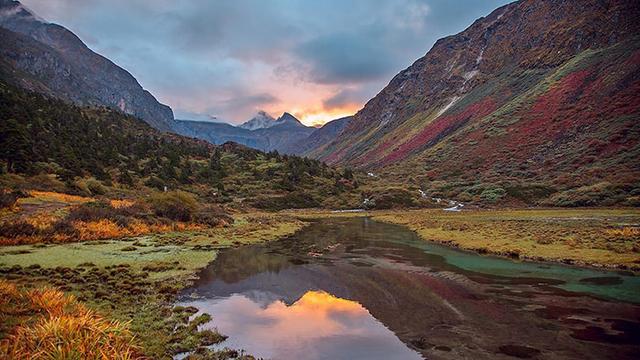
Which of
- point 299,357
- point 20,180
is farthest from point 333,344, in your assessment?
point 20,180

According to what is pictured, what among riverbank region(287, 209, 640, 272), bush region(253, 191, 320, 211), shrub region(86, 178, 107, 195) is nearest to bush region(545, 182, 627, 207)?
riverbank region(287, 209, 640, 272)

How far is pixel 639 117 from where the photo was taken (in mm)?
113938

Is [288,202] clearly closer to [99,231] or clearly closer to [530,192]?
[530,192]

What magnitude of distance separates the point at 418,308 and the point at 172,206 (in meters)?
47.5

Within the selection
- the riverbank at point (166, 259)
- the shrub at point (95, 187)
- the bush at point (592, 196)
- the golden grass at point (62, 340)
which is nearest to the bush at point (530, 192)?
the bush at point (592, 196)

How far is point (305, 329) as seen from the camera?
782 inches

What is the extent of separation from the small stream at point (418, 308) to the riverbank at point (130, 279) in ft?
5.34

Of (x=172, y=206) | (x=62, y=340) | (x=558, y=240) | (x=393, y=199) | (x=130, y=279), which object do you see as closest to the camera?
(x=62, y=340)

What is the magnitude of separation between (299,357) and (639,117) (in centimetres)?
13380

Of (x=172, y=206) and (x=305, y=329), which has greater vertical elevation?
(x=172, y=206)

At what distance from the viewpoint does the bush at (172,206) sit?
200 feet

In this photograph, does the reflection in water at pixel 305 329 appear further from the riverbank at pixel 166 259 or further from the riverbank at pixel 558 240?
the riverbank at pixel 558 240

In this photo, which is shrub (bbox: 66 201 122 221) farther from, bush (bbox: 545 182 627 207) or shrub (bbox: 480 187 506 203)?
shrub (bbox: 480 187 506 203)

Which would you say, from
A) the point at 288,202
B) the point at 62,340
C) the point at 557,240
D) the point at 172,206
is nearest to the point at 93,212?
the point at 172,206
